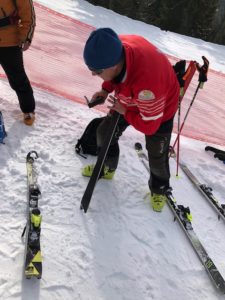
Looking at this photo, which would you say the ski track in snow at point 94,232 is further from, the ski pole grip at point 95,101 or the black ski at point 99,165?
the ski pole grip at point 95,101

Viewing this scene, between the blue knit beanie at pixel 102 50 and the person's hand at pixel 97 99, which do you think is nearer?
the blue knit beanie at pixel 102 50

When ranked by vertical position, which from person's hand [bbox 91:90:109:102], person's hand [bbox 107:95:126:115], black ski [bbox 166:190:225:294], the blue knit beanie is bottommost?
black ski [bbox 166:190:225:294]

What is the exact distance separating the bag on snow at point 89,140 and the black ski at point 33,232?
771 millimetres

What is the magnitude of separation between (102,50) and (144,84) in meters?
0.41

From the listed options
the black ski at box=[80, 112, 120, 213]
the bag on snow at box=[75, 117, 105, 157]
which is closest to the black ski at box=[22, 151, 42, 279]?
the black ski at box=[80, 112, 120, 213]

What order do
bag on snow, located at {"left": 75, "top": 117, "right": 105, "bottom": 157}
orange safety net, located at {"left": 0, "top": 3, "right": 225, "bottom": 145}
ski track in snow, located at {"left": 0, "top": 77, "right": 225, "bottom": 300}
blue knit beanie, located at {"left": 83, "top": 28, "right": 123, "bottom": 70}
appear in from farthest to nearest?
orange safety net, located at {"left": 0, "top": 3, "right": 225, "bottom": 145} < bag on snow, located at {"left": 75, "top": 117, "right": 105, "bottom": 157} < ski track in snow, located at {"left": 0, "top": 77, "right": 225, "bottom": 300} < blue knit beanie, located at {"left": 83, "top": 28, "right": 123, "bottom": 70}

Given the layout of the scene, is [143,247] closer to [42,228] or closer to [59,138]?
[42,228]

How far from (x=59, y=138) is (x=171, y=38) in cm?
758

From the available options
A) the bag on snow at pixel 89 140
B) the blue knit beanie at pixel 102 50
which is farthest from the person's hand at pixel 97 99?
the blue knit beanie at pixel 102 50

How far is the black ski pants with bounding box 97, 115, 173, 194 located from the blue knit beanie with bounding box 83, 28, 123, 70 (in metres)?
0.89

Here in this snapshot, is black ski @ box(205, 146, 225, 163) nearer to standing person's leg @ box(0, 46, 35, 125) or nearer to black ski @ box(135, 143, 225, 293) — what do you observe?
black ski @ box(135, 143, 225, 293)

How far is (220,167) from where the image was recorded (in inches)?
189

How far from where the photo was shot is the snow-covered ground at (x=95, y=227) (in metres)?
2.70

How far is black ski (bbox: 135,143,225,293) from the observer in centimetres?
297
